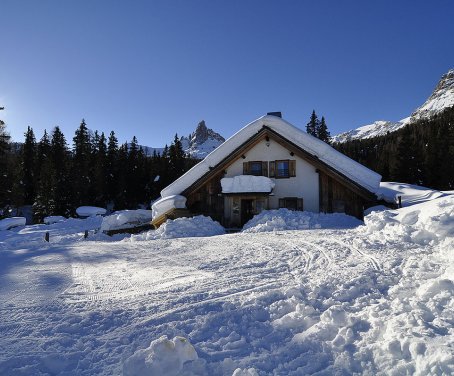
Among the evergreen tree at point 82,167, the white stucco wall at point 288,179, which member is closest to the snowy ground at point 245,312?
the white stucco wall at point 288,179

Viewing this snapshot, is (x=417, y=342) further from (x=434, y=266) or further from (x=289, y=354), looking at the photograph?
(x=434, y=266)

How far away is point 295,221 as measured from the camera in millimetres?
14984

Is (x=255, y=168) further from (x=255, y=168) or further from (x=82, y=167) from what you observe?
(x=82, y=167)

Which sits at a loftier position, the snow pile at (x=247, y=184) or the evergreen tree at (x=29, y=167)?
the evergreen tree at (x=29, y=167)

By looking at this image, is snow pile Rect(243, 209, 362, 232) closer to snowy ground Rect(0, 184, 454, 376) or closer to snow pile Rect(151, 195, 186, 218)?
snow pile Rect(151, 195, 186, 218)

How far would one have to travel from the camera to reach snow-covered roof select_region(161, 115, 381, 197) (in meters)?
17.2

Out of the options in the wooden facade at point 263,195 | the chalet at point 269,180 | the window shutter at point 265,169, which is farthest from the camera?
the window shutter at point 265,169

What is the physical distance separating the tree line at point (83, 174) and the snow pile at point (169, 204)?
26105 millimetres

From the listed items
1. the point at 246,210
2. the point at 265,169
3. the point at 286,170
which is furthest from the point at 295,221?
the point at 265,169

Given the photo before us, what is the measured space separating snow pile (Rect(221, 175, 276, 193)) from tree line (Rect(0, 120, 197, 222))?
2912cm

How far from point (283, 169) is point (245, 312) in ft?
50.7

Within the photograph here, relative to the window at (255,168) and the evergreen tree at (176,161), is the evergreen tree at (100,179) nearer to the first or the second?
the evergreen tree at (176,161)

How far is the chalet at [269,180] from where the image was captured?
1758cm

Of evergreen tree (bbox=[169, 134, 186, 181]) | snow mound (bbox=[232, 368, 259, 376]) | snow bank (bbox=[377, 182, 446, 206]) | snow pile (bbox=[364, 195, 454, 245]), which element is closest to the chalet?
snow bank (bbox=[377, 182, 446, 206])
